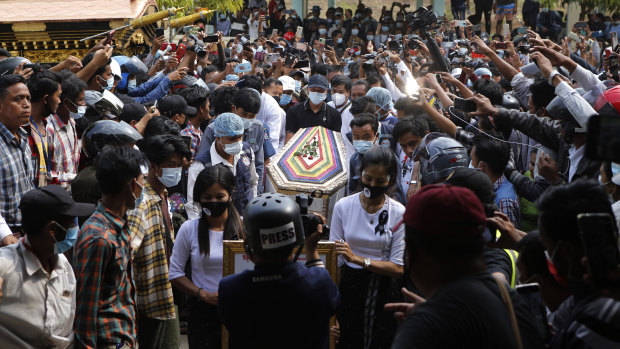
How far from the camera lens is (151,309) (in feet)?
14.9

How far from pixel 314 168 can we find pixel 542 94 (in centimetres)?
231

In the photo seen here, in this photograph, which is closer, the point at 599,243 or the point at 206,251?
the point at 599,243

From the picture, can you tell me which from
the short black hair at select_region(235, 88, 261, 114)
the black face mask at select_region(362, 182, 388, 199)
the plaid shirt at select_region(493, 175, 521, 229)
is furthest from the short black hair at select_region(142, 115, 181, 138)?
the plaid shirt at select_region(493, 175, 521, 229)

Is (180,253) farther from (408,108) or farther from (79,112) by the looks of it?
(408,108)

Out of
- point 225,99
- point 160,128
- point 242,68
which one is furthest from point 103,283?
point 242,68

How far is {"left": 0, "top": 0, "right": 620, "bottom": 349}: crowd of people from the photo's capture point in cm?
252

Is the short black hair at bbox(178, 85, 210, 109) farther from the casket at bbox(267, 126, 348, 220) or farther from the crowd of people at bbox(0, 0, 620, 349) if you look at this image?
the casket at bbox(267, 126, 348, 220)

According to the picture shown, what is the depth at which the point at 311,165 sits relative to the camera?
684 cm

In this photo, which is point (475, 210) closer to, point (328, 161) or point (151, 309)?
point (151, 309)

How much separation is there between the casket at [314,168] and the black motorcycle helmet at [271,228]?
3219 millimetres

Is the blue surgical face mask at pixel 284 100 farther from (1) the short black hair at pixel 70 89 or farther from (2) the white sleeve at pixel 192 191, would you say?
(1) the short black hair at pixel 70 89

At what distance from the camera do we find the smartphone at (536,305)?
2660 mm

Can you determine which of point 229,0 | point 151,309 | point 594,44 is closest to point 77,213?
point 151,309

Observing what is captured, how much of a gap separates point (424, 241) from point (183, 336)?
15.8 feet
